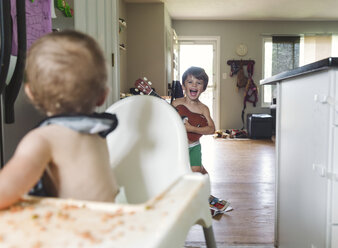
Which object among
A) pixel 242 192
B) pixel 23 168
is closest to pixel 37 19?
pixel 23 168

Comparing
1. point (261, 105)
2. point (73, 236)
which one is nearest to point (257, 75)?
point (261, 105)

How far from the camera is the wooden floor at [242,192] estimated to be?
Result: 2.00 meters

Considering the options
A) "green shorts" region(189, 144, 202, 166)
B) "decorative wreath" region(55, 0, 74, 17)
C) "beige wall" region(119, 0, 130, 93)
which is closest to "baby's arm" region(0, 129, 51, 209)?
"decorative wreath" region(55, 0, 74, 17)

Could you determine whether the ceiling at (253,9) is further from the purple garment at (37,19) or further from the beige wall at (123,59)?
the purple garment at (37,19)

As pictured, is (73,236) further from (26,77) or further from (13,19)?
(13,19)

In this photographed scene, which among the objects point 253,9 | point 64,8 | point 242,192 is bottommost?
point 242,192

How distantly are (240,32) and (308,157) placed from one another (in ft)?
22.2

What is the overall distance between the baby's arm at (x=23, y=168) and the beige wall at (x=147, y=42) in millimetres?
5265

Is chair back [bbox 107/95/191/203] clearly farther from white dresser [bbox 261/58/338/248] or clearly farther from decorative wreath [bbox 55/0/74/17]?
decorative wreath [bbox 55/0/74/17]

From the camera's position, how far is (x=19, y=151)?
0.63 meters

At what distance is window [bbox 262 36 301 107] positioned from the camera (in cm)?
756

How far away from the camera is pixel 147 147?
1127 millimetres

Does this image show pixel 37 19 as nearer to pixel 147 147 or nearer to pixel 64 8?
pixel 64 8

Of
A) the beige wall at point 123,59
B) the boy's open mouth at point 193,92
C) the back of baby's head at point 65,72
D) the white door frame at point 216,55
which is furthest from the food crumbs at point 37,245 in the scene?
the white door frame at point 216,55
